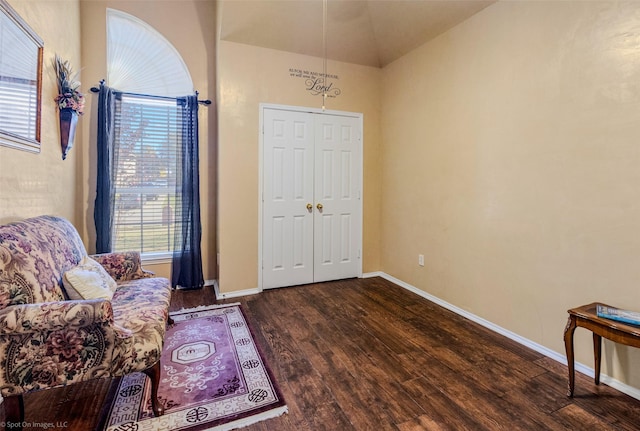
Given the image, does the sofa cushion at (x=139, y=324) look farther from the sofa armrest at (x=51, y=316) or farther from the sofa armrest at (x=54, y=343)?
the sofa armrest at (x=51, y=316)

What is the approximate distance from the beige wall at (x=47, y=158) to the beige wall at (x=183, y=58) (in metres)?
0.13

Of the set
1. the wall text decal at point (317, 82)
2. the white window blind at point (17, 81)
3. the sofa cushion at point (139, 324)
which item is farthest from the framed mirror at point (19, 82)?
the wall text decal at point (317, 82)

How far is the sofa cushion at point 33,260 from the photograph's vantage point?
146 cm

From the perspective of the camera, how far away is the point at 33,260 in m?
1.63

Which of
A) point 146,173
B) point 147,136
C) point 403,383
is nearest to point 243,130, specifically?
point 147,136

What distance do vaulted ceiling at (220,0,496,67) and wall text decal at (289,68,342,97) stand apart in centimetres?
22

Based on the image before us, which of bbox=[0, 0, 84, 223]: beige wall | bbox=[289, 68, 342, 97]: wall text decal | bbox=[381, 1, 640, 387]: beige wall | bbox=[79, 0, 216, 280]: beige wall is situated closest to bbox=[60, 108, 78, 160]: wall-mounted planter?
bbox=[0, 0, 84, 223]: beige wall

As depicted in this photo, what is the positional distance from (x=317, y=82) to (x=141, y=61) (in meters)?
2.01

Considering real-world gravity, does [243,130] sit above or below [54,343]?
above

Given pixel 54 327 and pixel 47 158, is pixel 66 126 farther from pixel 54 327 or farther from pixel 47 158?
pixel 54 327

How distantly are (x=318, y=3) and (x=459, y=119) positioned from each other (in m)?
1.91

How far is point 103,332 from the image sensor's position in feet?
4.89

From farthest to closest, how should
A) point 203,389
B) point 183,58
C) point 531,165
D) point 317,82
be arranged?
point 317,82 < point 183,58 < point 531,165 < point 203,389

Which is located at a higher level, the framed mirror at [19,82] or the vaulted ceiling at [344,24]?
the vaulted ceiling at [344,24]
